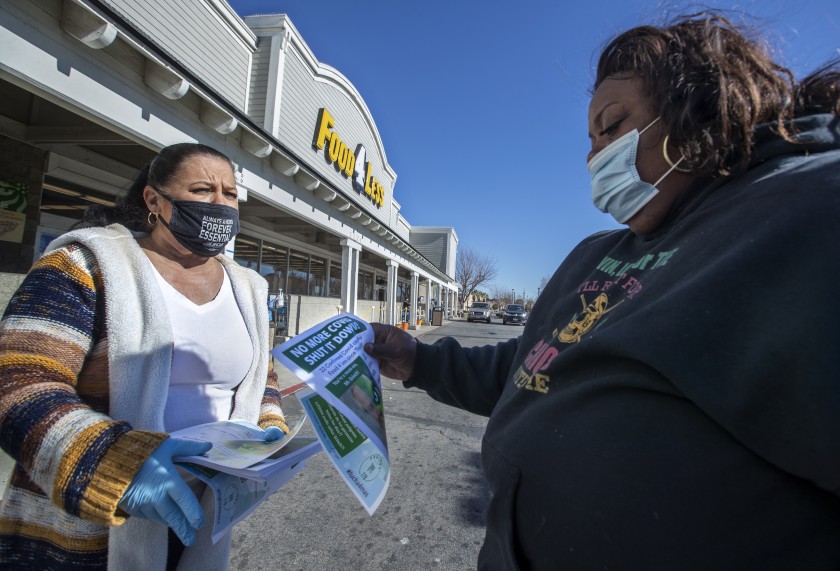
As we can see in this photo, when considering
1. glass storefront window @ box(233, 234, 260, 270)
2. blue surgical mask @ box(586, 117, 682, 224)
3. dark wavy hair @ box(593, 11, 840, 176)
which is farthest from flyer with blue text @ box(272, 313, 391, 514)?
glass storefront window @ box(233, 234, 260, 270)

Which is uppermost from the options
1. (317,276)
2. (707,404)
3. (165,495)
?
(317,276)

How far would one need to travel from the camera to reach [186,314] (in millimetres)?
1457

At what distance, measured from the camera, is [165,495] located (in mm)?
985

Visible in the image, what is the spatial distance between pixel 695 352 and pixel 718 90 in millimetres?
581

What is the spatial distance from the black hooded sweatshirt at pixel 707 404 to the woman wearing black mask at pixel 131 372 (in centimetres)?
90

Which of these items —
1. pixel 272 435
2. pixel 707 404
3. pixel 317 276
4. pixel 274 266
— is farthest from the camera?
pixel 317 276

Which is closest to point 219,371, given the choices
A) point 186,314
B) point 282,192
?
point 186,314

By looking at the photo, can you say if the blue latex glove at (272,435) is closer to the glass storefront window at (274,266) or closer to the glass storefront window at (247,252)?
the glass storefront window at (247,252)

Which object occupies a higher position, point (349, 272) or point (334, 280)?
point (334, 280)

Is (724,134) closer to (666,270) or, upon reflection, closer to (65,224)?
(666,270)

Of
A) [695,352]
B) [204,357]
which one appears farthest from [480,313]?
[695,352]

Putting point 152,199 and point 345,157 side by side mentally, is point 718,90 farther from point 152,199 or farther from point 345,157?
point 345,157

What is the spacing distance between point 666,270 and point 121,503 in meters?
1.35

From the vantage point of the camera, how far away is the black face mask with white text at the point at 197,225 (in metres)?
1.55
